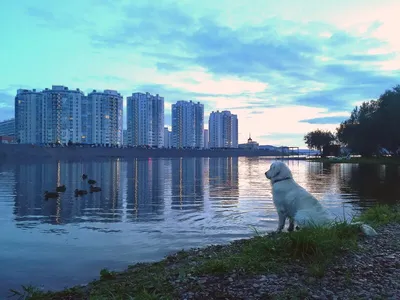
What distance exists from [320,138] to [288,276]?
142156mm

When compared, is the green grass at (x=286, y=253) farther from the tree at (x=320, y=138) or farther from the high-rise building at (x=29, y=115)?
the high-rise building at (x=29, y=115)

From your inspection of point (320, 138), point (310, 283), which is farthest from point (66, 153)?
point (310, 283)

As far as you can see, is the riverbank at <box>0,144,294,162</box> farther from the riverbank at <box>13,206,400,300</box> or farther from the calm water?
the riverbank at <box>13,206,400,300</box>

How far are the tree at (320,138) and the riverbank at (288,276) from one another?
13709cm

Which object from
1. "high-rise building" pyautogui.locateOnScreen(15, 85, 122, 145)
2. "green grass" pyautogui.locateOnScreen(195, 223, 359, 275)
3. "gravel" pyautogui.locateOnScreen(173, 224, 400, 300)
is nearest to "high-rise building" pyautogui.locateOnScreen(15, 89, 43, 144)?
"high-rise building" pyautogui.locateOnScreen(15, 85, 122, 145)

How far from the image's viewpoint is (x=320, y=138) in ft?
459

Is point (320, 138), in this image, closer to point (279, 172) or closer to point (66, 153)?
point (66, 153)

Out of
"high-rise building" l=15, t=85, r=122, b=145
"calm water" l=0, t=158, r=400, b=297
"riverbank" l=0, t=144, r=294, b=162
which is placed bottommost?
"calm water" l=0, t=158, r=400, b=297

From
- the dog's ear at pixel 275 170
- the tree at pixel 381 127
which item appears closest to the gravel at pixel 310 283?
the dog's ear at pixel 275 170

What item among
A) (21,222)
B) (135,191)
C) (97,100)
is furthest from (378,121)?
(97,100)

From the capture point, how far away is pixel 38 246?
10.9m

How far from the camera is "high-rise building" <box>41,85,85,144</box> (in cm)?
17975

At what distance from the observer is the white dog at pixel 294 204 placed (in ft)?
26.3

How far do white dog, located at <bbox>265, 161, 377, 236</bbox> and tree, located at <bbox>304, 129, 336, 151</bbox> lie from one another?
441 feet
